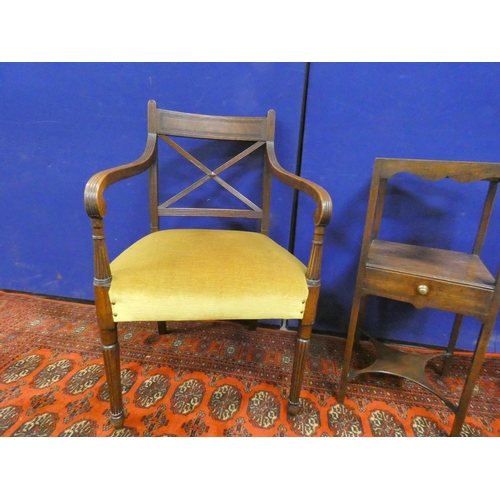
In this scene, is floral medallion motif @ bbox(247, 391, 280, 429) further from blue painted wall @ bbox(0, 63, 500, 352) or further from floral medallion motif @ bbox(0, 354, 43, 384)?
floral medallion motif @ bbox(0, 354, 43, 384)

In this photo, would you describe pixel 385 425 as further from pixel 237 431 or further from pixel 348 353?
pixel 237 431

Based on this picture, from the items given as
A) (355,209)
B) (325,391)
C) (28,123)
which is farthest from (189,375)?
(28,123)

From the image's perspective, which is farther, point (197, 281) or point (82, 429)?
point (82, 429)

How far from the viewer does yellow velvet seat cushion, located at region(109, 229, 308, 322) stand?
2.40ft

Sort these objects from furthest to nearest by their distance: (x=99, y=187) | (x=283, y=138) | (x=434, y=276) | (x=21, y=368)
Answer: (x=283, y=138), (x=21, y=368), (x=434, y=276), (x=99, y=187)

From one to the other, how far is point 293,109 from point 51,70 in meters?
1.09

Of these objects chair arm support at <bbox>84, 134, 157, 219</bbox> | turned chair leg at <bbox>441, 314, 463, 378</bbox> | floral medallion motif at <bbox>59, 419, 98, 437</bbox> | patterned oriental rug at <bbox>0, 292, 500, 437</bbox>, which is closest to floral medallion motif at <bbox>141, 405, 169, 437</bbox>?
patterned oriental rug at <bbox>0, 292, 500, 437</bbox>

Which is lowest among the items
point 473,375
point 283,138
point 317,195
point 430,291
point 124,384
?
point 124,384

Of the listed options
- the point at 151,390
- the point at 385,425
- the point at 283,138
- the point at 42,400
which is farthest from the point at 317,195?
the point at 42,400

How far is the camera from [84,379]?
108 cm

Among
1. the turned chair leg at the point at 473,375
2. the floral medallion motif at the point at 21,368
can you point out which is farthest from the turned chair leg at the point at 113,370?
the turned chair leg at the point at 473,375

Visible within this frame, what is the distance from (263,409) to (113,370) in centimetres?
51

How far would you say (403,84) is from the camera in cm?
109

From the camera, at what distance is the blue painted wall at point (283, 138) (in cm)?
110
